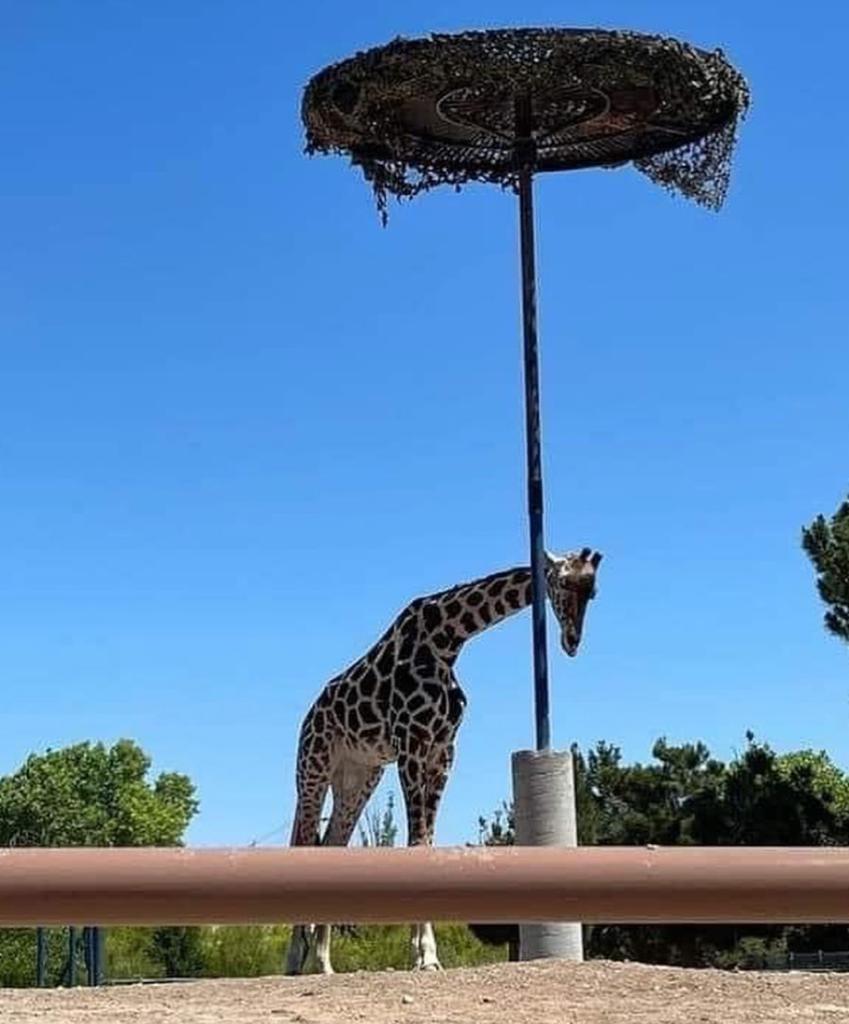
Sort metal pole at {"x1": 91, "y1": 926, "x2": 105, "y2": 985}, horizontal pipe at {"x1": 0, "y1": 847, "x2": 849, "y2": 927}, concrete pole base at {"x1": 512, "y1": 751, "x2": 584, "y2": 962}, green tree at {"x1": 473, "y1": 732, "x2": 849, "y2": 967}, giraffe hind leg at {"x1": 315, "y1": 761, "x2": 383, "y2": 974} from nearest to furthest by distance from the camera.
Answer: horizontal pipe at {"x1": 0, "y1": 847, "x2": 849, "y2": 927}, concrete pole base at {"x1": 512, "y1": 751, "x2": 584, "y2": 962}, giraffe hind leg at {"x1": 315, "y1": 761, "x2": 383, "y2": 974}, metal pole at {"x1": 91, "y1": 926, "x2": 105, "y2": 985}, green tree at {"x1": 473, "y1": 732, "x2": 849, "y2": 967}

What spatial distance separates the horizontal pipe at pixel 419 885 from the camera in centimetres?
275

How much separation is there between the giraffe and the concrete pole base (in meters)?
0.63

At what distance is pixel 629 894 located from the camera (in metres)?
2.89

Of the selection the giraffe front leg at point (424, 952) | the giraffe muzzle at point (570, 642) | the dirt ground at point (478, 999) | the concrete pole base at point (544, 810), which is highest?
the giraffe muzzle at point (570, 642)

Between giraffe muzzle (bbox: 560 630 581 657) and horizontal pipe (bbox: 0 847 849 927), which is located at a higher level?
giraffe muzzle (bbox: 560 630 581 657)

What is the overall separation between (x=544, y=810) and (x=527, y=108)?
4138mm

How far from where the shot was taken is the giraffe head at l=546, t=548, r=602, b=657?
32.8ft

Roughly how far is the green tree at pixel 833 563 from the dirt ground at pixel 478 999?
36.5ft

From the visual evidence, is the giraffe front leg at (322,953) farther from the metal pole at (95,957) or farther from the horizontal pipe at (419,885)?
the horizontal pipe at (419,885)

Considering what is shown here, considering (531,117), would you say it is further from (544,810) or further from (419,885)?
(419,885)

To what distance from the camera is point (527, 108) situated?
1048 cm

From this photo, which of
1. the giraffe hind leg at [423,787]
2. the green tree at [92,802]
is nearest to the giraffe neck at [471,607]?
the giraffe hind leg at [423,787]

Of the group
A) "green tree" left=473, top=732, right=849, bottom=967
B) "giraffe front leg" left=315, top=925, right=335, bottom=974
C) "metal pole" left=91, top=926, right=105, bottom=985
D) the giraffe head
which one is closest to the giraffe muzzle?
the giraffe head

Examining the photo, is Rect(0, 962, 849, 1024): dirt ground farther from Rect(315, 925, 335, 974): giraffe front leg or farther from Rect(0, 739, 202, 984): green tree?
Rect(0, 739, 202, 984): green tree
